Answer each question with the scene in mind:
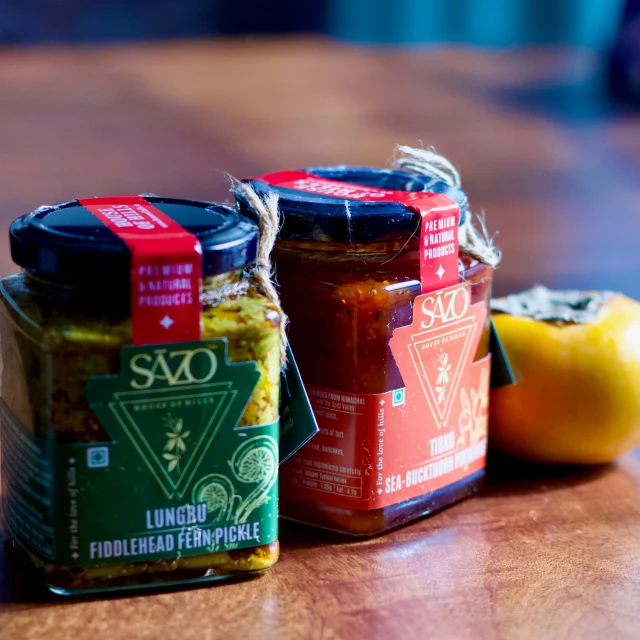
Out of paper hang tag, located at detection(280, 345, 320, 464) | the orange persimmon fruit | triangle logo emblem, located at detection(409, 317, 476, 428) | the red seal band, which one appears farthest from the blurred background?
the red seal band

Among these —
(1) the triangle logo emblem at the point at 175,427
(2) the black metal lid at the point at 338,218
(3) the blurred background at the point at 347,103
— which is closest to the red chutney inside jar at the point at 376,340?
(2) the black metal lid at the point at 338,218

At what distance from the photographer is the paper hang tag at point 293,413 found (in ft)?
2.46

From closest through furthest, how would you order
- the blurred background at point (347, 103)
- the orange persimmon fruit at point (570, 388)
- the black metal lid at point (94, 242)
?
the black metal lid at point (94, 242) → the orange persimmon fruit at point (570, 388) → the blurred background at point (347, 103)

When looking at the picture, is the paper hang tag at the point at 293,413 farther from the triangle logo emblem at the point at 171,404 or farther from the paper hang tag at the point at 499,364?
the paper hang tag at the point at 499,364

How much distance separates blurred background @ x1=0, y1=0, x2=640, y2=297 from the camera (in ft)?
5.93

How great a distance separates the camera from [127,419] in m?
0.66

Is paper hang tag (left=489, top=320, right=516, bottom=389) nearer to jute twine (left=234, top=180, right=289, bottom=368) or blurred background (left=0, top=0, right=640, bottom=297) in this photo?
jute twine (left=234, top=180, right=289, bottom=368)

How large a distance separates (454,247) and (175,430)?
250 mm

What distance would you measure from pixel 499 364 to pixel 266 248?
264 millimetres

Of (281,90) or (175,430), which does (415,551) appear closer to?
(175,430)

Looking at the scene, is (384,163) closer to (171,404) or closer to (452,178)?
(452,178)

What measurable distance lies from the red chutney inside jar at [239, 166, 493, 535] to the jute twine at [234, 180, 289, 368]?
18 mm

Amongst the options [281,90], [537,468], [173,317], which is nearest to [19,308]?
[173,317]

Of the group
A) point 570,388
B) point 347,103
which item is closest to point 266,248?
point 570,388
